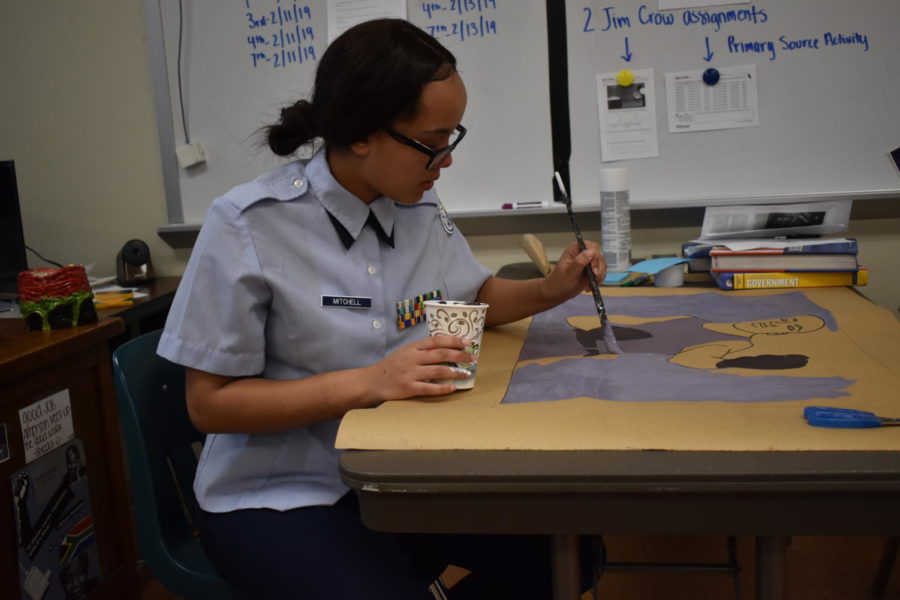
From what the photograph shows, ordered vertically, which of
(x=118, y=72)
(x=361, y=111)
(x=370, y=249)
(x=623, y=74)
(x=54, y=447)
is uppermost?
(x=118, y=72)

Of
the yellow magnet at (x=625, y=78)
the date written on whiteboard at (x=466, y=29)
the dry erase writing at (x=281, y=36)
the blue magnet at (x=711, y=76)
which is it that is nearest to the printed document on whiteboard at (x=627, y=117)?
the yellow magnet at (x=625, y=78)

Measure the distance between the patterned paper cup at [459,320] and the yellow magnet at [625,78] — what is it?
1452 mm

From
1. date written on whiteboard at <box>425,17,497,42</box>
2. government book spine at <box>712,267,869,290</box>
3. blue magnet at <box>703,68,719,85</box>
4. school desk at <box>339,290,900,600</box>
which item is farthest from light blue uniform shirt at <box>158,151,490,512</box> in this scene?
blue magnet at <box>703,68,719,85</box>

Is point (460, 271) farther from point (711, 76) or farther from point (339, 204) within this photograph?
point (711, 76)

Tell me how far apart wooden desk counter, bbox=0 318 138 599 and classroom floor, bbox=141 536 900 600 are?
0.33 m

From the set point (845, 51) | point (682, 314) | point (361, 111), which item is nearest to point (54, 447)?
point (361, 111)

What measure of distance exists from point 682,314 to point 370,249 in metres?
0.55

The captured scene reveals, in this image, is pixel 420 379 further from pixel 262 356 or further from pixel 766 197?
pixel 766 197

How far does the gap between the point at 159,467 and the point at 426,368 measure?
55 cm

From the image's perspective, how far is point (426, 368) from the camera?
89 centimetres

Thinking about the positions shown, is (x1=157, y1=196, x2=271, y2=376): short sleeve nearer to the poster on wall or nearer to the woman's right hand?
the woman's right hand

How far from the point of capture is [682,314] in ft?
4.45

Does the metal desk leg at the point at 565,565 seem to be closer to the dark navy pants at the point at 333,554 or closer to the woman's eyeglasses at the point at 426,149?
the dark navy pants at the point at 333,554

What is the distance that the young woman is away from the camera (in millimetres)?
991
